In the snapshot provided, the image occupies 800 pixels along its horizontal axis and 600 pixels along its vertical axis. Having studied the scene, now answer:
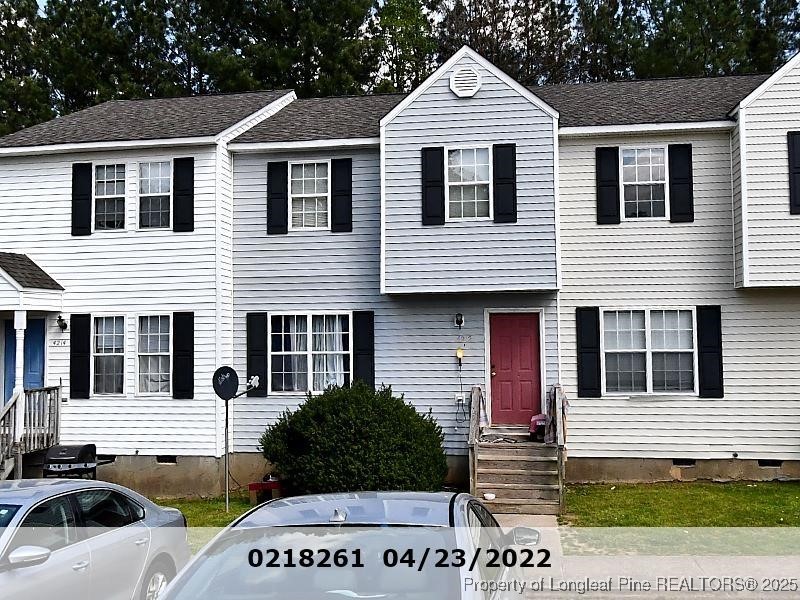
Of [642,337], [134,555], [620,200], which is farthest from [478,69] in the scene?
[134,555]

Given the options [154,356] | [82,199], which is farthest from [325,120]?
[154,356]

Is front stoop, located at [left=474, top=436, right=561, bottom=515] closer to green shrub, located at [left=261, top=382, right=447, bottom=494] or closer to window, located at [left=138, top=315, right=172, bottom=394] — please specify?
green shrub, located at [left=261, top=382, right=447, bottom=494]

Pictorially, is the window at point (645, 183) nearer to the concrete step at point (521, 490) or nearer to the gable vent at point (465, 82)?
the gable vent at point (465, 82)

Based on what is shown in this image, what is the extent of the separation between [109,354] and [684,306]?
10.4 meters

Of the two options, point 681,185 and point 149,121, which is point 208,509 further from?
point 681,185

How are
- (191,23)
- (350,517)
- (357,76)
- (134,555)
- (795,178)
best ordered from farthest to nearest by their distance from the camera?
1. (191,23)
2. (357,76)
3. (795,178)
4. (134,555)
5. (350,517)

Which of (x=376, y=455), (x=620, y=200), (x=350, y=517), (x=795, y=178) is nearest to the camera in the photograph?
(x=350, y=517)

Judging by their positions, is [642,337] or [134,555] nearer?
[134,555]

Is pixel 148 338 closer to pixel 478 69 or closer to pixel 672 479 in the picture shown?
pixel 478 69

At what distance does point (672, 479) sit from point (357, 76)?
20.3 metres

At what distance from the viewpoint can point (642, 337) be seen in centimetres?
1438

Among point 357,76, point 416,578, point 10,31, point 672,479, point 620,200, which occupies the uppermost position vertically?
point 10,31

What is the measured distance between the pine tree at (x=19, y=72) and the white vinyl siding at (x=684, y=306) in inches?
895

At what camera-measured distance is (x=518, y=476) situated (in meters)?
12.7
